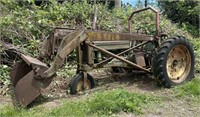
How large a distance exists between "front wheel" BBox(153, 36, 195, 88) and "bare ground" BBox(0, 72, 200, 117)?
29cm

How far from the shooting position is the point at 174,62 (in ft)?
19.7

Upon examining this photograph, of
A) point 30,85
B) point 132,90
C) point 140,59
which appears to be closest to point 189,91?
point 132,90

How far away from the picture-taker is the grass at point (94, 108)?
4285mm

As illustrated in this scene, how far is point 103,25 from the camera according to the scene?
9.33 meters

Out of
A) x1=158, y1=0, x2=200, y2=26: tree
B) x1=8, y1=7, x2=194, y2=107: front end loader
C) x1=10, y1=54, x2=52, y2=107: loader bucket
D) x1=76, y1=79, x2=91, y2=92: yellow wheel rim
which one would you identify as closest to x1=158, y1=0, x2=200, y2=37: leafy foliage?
x1=158, y1=0, x2=200, y2=26: tree

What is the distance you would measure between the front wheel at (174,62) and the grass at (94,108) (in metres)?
1.03

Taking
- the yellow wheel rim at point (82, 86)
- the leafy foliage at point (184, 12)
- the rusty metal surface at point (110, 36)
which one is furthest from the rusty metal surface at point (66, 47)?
the leafy foliage at point (184, 12)

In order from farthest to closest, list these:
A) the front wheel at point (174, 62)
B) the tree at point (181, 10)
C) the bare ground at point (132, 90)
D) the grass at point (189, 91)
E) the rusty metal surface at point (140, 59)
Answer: the tree at point (181, 10) → the rusty metal surface at point (140, 59) → the front wheel at point (174, 62) → the grass at point (189, 91) → the bare ground at point (132, 90)

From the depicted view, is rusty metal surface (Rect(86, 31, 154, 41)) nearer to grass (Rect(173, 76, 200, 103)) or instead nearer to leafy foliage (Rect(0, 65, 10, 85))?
grass (Rect(173, 76, 200, 103))

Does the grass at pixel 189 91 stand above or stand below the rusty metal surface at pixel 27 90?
below

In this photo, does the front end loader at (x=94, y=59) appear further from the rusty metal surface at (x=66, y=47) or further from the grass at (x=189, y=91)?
the grass at (x=189, y=91)

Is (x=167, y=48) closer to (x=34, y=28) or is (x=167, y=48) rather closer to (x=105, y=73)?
(x=105, y=73)

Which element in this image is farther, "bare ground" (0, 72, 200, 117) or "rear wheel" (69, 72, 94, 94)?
"rear wheel" (69, 72, 94, 94)

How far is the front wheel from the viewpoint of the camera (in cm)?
552
